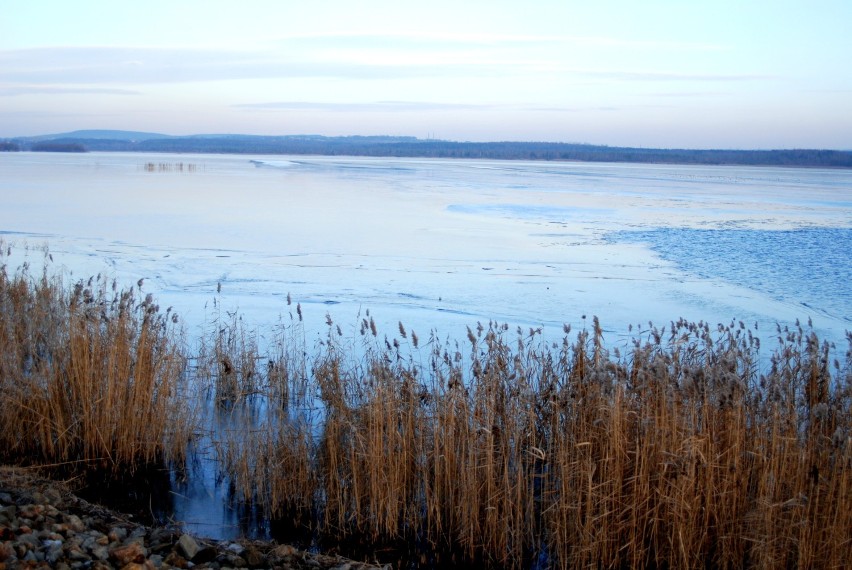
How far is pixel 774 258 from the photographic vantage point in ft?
52.7

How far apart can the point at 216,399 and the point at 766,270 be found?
10838 mm

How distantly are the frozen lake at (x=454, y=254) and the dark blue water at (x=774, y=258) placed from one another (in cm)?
6

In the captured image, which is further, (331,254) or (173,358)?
(331,254)

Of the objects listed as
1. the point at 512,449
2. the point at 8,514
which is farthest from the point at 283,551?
the point at 512,449

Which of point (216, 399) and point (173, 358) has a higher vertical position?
point (173, 358)

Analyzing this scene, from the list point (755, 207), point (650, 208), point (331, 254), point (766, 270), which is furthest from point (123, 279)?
point (755, 207)

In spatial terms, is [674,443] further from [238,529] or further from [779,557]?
[238,529]

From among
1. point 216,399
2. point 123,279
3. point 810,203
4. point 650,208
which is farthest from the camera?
point 810,203

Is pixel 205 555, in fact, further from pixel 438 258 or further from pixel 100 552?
pixel 438 258

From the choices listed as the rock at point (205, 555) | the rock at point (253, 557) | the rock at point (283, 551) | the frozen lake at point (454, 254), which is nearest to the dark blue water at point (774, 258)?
the frozen lake at point (454, 254)

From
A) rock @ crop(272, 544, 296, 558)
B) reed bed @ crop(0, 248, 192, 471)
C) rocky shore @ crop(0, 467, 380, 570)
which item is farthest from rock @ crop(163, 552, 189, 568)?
reed bed @ crop(0, 248, 192, 471)

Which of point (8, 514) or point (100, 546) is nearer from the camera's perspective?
point (100, 546)

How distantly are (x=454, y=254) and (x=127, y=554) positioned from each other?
12.5 meters

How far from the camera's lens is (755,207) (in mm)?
27922
